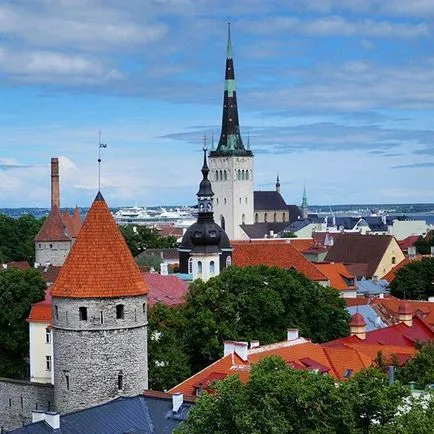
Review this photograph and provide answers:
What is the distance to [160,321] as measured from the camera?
43.4m

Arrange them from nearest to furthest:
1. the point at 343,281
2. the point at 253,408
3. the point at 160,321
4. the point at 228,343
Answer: the point at 253,408 → the point at 228,343 → the point at 160,321 → the point at 343,281

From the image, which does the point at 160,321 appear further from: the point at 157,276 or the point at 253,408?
the point at 253,408

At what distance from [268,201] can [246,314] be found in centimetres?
11163

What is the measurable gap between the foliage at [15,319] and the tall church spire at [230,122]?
256 ft

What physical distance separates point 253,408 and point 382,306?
4055 centimetres

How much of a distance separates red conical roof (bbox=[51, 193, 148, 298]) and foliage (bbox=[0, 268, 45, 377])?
16.3 metres

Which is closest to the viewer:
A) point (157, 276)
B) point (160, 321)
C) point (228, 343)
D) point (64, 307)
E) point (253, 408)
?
point (253, 408)

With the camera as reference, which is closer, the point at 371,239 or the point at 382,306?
the point at 382,306

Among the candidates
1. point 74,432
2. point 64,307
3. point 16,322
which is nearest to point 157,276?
point 16,322

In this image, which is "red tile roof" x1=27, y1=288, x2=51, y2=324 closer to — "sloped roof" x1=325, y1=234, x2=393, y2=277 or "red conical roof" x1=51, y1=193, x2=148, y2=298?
"red conical roof" x1=51, y1=193, x2=148, y2=298

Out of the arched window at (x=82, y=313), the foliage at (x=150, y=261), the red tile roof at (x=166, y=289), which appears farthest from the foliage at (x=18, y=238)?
the arched window at (x=82, y=313)

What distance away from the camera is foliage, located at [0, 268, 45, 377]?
4925 centimetres

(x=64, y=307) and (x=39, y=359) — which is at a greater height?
(x=64, y=307)

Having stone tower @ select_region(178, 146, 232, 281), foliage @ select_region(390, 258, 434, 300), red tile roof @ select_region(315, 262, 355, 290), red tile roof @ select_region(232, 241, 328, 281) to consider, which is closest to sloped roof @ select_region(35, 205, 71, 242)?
red tile roof @ select_region(232, 241, 328, 281)
